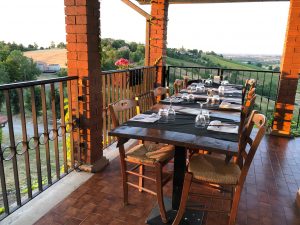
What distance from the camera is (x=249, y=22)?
6.98m

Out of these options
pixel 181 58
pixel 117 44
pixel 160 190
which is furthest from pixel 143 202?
pixel 181 58

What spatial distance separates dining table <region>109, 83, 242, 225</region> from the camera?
5.51 feet

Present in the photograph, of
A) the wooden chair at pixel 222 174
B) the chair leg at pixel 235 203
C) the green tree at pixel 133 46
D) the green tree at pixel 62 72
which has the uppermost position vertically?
the green tree at pixel 133 46

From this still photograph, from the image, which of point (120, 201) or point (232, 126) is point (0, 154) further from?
point (232, 126)

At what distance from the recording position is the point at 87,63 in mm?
2646

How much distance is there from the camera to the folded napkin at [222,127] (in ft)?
6.35

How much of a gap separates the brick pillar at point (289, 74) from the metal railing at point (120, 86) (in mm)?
2470

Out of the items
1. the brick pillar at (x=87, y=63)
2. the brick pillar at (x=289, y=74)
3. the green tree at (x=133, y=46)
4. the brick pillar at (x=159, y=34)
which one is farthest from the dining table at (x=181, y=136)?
the green tree at (x=133, y=46)

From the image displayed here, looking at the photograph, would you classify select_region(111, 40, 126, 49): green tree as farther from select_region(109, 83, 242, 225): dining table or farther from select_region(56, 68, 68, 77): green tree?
select_region(109, 83, 242, 225): dining table

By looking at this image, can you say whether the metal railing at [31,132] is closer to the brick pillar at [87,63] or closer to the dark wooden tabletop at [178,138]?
the brick pillar at [87,63]

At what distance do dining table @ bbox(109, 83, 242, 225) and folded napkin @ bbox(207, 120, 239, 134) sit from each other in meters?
0.02

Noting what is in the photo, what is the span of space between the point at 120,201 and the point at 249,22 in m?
6.43

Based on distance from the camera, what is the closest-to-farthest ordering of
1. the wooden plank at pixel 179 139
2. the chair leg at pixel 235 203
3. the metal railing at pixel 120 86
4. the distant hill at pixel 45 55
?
the wooden plank at pixel 179 139 → the chair leg at pixel 235 203 → the metal railing at pixel 120 86 → the distant hill at pixel 45 55

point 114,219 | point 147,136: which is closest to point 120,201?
point 114,219
